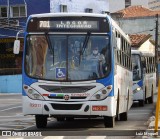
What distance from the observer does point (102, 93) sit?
15492mm

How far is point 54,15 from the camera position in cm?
1620

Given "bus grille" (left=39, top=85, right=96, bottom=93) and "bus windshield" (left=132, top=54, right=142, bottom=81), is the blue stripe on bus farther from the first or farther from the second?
"bus grille" (left=39, top=85, right=96, bottom=93)

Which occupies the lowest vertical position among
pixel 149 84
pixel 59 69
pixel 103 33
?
pixel 149 84

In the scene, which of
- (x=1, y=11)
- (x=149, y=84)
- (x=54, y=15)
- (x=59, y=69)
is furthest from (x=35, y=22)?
(x=1, y=11)

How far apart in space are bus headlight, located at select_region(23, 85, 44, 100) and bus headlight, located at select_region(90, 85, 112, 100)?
1.47 metres

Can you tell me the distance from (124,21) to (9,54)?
24.9 metres

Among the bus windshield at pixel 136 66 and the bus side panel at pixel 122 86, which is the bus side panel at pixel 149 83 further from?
the bus side panel at pixel 122 86

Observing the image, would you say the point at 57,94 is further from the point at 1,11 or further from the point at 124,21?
the point at 124,21

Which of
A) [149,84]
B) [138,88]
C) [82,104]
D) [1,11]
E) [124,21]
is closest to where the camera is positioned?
[82,104]

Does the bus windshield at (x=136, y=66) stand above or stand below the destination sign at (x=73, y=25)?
below

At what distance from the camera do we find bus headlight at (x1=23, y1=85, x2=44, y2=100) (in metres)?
15.6

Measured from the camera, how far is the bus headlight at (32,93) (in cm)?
1556

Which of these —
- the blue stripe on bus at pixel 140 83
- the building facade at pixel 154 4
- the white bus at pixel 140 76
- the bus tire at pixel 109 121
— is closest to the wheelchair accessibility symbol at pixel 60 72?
the bus tire at pixel 109 121

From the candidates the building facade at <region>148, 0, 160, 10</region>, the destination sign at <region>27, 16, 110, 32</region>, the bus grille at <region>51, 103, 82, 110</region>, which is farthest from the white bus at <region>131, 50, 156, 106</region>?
the building facade at <region>148, 0, 160, 10</region>
